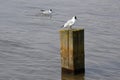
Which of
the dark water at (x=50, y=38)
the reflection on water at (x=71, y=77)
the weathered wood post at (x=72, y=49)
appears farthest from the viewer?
the dark water at (x=50, y=38)

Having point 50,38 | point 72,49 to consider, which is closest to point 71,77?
point 72,49

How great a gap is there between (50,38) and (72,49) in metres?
7.43

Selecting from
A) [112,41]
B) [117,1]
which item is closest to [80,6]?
[117,1]

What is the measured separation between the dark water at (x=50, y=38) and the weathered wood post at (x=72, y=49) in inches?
17.7

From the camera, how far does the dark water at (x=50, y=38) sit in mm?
18531

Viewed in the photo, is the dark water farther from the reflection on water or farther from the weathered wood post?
the weathered wood post

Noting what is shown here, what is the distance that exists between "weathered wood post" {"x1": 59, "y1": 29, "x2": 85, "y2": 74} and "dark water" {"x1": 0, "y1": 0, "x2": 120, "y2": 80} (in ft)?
1.48

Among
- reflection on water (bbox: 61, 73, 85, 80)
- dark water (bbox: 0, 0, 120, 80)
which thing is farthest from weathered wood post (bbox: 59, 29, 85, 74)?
dark water (bbox: 0, 0, 120, 80)

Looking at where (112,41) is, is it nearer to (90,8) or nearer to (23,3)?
(90,8)

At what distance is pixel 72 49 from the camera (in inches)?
661

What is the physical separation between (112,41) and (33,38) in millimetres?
4004

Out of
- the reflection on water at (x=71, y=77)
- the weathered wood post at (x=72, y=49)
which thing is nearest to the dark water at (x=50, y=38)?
the reflection on water at (x=71, y=77)

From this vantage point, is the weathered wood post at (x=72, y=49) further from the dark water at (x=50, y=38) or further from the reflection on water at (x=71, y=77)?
the dark water at (x=50, y=38)

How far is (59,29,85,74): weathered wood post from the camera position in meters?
16.7
